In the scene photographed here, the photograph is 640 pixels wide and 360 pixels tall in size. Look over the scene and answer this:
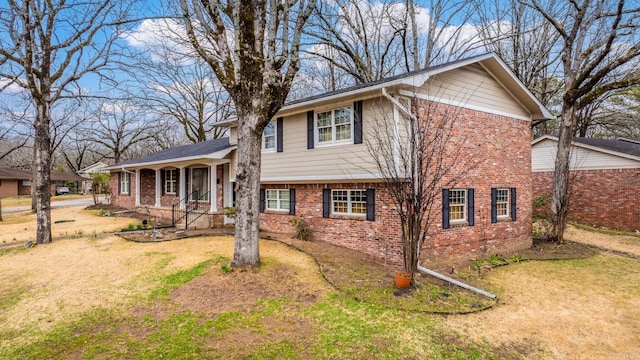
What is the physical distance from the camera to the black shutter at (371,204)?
9398 mm

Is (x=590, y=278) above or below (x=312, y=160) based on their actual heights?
below

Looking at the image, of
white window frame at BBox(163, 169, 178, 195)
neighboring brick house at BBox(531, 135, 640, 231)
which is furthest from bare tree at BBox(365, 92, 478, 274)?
white window frame at BBox(163, 169, 178, 195)

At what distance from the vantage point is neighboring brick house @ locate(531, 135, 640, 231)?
570 inches

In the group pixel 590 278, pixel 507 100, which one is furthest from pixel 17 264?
pixel 507 100

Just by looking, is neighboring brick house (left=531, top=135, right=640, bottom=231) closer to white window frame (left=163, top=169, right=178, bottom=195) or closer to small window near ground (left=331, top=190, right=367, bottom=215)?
small window near ground (left=331, top=190, right=367, bottom=215)

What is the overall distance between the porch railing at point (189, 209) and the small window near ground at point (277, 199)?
10.1 feet

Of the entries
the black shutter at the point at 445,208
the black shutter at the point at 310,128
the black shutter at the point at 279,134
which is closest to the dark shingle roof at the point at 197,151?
the black shutter at the point at 279,134

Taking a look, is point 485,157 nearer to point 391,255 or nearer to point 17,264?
point 391,255

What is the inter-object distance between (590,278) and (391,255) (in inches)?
216

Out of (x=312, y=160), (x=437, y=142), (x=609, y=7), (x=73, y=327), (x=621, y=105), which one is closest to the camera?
(x=73, y=327)

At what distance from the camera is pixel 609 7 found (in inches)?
521

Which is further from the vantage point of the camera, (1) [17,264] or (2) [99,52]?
(2) [99,52]

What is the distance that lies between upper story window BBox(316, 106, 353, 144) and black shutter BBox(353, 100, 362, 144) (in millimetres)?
173

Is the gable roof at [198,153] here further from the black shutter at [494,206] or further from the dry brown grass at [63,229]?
the black shutter at [494,206]
